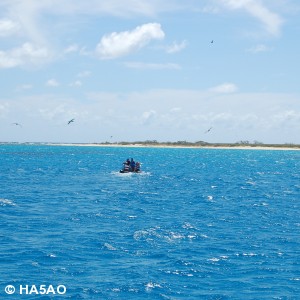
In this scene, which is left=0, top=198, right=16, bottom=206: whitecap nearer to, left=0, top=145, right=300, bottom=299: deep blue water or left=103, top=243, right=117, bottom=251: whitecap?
left=0, top=145, right=300, bottom=299: deep blue water

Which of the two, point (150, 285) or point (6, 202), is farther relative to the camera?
point (6, 202)

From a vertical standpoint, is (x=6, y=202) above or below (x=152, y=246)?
above

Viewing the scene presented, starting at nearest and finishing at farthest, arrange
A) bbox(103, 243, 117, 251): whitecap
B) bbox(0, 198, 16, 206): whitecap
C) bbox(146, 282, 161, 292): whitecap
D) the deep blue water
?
bbox(146, 282, 161, 292): whitecap, the deep blue water, bbox(103, 243, 117, 251): whitecap, bbox(0, 198, 16, 206): whitecap

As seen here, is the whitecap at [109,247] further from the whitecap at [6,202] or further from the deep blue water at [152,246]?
the whitecap at [6,202]

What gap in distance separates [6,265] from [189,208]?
22.7m

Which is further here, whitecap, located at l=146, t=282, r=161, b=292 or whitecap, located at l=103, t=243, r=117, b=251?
whitecap, located at l=103, t=243, r=117, b=251

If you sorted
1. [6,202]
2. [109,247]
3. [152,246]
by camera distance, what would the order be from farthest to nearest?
1. [6,202]
2. [152,246]
3. [109,247]

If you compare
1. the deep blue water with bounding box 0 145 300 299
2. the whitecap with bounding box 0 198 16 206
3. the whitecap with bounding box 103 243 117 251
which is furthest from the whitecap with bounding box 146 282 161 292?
the whitecap with bounding box 0 198 16 206

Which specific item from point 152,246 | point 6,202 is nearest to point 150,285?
point 152,246

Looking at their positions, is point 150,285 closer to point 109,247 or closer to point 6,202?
point 109,247

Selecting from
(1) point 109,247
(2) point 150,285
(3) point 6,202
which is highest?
(3) point 6,202

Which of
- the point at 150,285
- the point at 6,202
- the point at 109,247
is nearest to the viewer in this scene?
the point at 150,285

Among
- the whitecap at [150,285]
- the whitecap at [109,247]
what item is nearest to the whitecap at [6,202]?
the whitecap at [109,247]

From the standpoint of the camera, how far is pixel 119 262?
23547 millimetres
